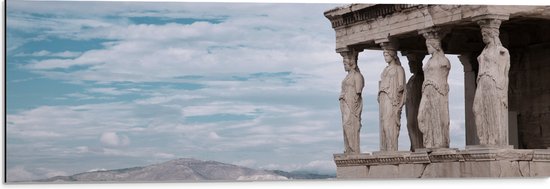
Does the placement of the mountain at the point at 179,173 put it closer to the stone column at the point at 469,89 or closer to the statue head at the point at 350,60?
the statue head at the point at 350,60

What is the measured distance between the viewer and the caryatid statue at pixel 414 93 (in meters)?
22.6

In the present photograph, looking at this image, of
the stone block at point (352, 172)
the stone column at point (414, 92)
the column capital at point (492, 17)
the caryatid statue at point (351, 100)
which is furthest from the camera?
the stone column at point (414, 92)

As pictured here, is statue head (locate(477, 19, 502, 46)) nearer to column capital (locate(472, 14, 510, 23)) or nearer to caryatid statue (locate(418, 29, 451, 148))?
column capital (locate(472, 14, 510, 23))

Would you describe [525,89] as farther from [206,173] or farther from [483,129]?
[206,173]

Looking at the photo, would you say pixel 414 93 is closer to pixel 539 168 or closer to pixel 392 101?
pixel 392 101

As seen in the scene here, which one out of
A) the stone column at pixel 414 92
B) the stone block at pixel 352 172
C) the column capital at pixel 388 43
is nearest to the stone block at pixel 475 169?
the stone block at pixel 352 172

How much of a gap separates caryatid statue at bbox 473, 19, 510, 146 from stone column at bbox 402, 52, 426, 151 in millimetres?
2855

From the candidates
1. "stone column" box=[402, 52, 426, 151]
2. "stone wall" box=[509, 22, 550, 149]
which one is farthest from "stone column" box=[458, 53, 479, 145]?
"stone column" box=[402, 52, 426, 151]

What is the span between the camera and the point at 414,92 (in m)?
22.7

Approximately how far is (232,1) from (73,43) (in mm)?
1994

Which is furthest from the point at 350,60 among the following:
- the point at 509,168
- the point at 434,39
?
the point at 509,168

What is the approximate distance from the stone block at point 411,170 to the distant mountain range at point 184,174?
1681 millimetres

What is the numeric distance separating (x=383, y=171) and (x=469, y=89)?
2.69m

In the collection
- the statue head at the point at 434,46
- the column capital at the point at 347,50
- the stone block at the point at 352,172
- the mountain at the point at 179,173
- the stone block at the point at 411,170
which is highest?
the column capital at the point at 347,50
